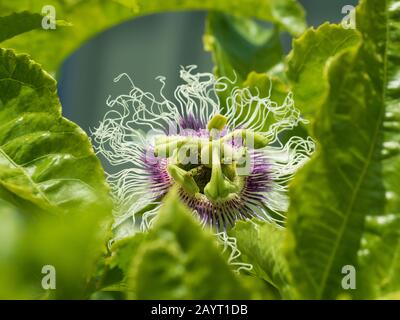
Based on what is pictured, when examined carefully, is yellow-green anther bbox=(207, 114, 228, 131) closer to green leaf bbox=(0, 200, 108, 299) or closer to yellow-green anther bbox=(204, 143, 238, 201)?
yellow-green anther bbox=(204, 143, 238, 201)

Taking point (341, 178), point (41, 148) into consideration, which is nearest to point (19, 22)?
point (41, 148)

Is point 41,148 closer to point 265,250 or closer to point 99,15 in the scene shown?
point 265,250

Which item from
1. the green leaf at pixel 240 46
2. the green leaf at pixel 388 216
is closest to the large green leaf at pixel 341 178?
the green leaf at pixel 388 216

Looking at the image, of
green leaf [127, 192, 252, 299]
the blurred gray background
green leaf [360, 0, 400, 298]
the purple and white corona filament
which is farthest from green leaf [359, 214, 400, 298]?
the blurred gray background

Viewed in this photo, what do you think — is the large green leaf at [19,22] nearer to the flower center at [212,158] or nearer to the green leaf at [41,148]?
the green leaf at [41,148]

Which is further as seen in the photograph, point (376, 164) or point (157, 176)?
point (157, 176)
